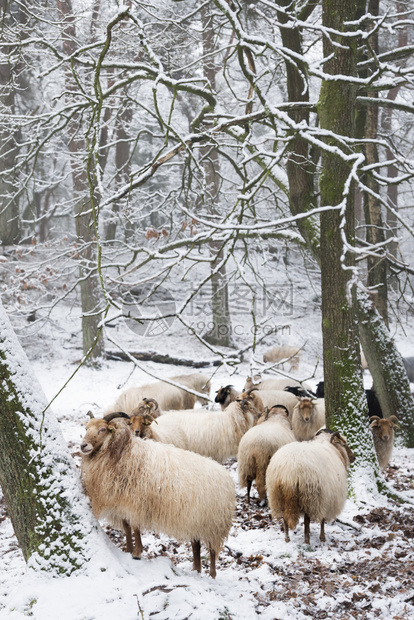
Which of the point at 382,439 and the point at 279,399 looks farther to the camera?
the point at 279,399

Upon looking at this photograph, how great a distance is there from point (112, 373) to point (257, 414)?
859 centimetres

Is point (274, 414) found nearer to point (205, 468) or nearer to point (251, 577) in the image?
point (251, 577)

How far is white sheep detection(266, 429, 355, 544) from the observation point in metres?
5.37

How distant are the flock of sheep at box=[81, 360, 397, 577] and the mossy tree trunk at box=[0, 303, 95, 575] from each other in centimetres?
61

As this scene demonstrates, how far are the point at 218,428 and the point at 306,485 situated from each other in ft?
8.92

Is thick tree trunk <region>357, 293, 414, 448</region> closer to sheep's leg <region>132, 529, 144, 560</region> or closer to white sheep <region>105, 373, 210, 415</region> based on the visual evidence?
white sheep <region>105, 373, 210, 415</region>

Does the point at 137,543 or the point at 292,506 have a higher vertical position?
the point at 137,543

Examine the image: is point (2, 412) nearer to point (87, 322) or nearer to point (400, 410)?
point (400, 410)

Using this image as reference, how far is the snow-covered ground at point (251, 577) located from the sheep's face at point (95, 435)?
1.49 feet

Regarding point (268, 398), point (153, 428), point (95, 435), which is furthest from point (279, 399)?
point (95, 435)

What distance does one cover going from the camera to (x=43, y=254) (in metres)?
21.0

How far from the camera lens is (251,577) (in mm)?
4711

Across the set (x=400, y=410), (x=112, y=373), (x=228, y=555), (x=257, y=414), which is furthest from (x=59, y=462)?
(x=112, y=373)

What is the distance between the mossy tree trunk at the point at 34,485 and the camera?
135 inches
